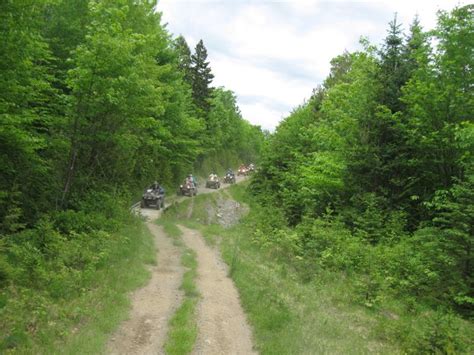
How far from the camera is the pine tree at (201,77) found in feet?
159

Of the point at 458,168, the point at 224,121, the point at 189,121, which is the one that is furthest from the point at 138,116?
the point at 224,121

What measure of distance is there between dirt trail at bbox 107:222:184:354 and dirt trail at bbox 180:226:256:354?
69 cm

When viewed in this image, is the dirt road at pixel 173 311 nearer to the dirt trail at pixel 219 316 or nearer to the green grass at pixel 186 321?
the dirt trail at pixel 219 316

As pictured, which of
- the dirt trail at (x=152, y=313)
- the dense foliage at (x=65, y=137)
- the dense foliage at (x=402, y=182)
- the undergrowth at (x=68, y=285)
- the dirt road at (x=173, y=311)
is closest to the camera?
the undergrowth at (x=68, y=285)

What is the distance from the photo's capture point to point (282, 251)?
16.4 m

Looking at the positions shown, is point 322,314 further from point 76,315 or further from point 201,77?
point 201,77

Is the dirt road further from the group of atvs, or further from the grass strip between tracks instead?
the group of atvs

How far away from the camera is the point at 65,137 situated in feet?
53.6

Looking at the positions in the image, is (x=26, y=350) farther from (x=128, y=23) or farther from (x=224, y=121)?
(x=224, y=121)

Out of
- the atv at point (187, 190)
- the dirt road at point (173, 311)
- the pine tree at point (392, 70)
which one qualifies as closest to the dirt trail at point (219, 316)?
the dirt road at point (173, 311)

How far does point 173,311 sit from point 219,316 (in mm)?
1061

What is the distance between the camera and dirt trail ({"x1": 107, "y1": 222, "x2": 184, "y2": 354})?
24.4 ft

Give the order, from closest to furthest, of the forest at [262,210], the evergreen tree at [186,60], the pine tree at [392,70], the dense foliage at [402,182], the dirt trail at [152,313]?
1. the dirt trail at [152,313]
2. the forest at [262,210]
3. the dense foliage at [402,182]
4. the pine tree at [392,70]
5. the evergreen tree at [186,60]

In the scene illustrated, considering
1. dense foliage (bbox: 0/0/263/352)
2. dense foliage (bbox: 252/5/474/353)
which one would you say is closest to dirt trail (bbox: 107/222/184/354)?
dense foliage (bbox: 0/0/263/352)
